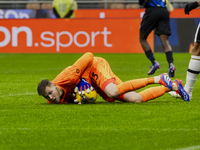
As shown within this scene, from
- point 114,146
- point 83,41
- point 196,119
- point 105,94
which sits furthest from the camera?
point 83,41

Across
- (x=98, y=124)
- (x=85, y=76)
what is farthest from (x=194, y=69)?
(x=98, y=124)

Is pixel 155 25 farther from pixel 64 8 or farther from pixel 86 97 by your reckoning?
pixel 64 8

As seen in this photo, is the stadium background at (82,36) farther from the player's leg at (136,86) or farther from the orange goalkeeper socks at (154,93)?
the player's leg at (136,86)

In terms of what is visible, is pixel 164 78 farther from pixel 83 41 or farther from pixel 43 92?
pixel 83 41

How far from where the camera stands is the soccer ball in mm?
6195

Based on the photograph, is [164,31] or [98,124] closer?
[98,124]

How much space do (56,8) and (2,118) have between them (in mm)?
15469

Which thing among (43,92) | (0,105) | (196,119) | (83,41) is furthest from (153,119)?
(83,41)

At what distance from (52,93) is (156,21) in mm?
4700

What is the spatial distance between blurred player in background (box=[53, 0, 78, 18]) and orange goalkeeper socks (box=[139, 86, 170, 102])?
47.4ft

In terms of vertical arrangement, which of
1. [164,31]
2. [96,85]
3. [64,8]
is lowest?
[64,8]

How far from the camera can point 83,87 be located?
6148 mm

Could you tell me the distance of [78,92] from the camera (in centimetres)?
622

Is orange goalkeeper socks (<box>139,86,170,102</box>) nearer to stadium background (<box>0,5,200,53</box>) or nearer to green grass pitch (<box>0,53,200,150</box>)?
green grass pitch (<box>0,53,200,150</box>)
